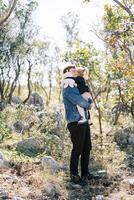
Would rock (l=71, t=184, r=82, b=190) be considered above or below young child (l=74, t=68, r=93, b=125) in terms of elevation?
below

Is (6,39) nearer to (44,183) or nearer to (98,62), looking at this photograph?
(98,62)

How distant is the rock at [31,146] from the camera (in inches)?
425

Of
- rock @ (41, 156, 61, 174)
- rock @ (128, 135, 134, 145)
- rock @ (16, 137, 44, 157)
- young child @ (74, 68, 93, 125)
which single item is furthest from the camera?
rock @ (128, 135, 134, 145)

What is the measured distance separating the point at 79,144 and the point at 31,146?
10.8ft

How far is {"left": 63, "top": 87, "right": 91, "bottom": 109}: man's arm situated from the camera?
25.6 ft

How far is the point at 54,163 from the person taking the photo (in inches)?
342

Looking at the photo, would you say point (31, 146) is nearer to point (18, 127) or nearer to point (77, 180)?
point (77, 180)

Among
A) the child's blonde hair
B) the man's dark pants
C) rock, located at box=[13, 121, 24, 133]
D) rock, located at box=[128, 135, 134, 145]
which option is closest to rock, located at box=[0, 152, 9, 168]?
the man's dark pants

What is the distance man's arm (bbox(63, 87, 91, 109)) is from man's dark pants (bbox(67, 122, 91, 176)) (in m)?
0.33

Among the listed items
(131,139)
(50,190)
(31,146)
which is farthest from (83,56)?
(50,190)

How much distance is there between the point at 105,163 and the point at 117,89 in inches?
461

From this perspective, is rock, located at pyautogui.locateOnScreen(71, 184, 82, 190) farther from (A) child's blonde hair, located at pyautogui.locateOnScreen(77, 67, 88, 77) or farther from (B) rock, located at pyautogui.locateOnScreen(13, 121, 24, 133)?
(B) rock, located at pyautogui.locateOnScreen(13, 121, 24, 133)

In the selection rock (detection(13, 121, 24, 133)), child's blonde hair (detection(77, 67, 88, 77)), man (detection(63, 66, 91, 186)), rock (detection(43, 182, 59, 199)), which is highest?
child's blonde hair (detection(77, 67, 88, 77))

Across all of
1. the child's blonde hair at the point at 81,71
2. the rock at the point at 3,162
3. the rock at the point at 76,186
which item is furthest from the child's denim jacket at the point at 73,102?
the rock at the point at 3,162
